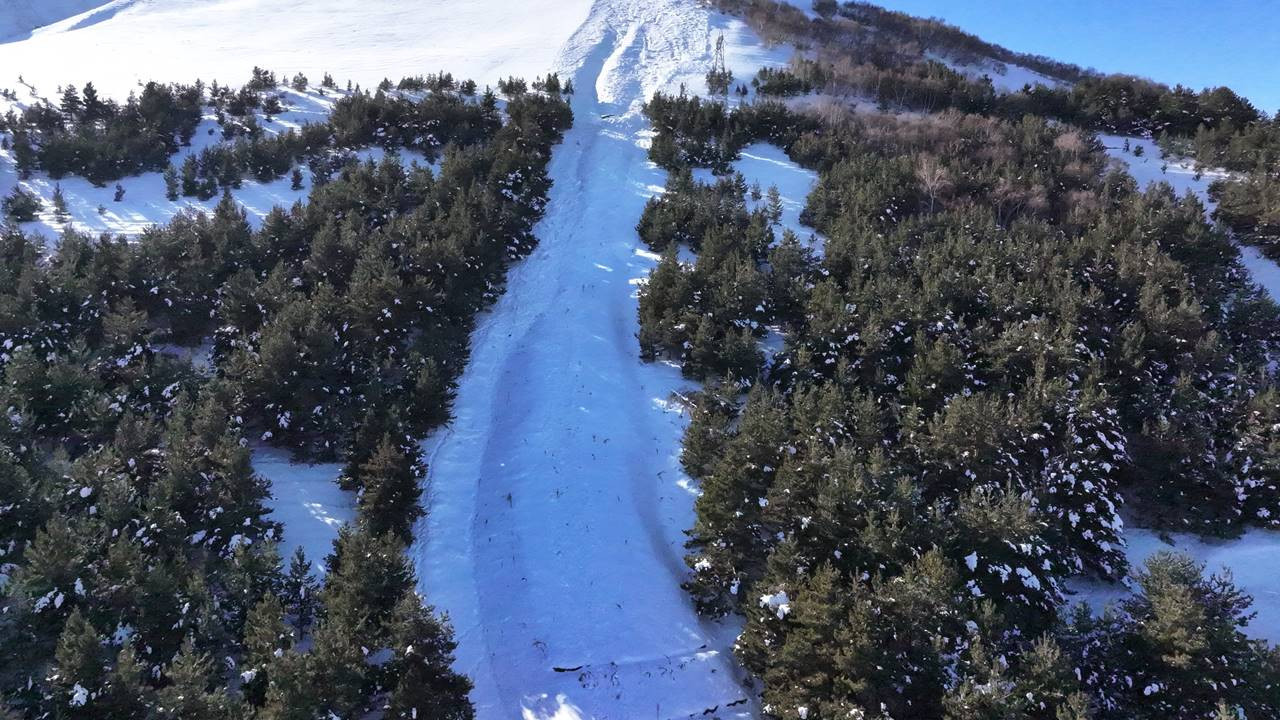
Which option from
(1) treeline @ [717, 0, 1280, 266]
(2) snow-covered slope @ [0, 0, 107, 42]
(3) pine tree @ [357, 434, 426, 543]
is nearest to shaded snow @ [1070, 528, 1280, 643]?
(1) treeline @ [717, 0, 1280, 266]

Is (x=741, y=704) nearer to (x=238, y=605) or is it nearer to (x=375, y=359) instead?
(x=238, y=605)

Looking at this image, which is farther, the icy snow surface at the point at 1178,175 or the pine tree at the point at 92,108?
the pine tree at the point at 92,108

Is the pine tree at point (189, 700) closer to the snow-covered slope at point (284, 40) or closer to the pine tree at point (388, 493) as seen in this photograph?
the pine tree at point (388, 493)

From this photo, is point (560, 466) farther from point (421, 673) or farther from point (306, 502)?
point (421, 673)

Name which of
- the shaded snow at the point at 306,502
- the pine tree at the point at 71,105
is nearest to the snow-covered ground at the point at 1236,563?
the shaded snow at the point at 306,502

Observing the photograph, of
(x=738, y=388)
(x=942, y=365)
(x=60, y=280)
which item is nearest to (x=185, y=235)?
(x=60, y=280)

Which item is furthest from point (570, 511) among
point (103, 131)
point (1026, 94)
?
point (1026, 94)
